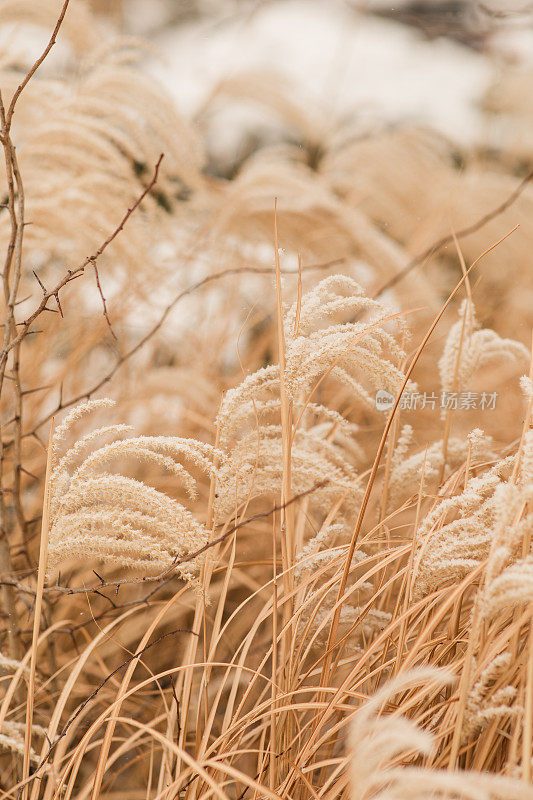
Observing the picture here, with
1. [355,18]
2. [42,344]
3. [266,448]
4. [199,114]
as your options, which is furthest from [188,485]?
[355,18]

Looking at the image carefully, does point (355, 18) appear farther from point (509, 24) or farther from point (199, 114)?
point (199, 114)

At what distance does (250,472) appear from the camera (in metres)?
0.71

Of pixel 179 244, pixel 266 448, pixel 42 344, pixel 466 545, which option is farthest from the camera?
pixel 179 244

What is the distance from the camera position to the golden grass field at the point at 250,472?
1.89ft

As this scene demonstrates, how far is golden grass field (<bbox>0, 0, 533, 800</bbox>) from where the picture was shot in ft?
1.89

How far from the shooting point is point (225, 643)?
2.84 feet

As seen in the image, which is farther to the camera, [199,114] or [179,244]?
[199,114]

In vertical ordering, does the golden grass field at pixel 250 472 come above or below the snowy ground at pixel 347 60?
below

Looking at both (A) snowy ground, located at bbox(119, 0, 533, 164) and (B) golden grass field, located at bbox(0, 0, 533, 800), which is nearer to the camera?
(B) golden grass field, located at bbox(0, 0, 533, 800)

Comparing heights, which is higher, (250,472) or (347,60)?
(347,60)

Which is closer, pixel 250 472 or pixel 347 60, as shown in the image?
pixel 250 472

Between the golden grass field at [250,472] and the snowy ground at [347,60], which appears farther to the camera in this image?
the snowy ground at [347,60]

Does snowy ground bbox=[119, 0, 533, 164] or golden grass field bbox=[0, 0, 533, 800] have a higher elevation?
snowy ground bbox=[119, 0, 533, 164]

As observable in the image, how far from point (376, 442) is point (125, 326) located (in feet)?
1.83
